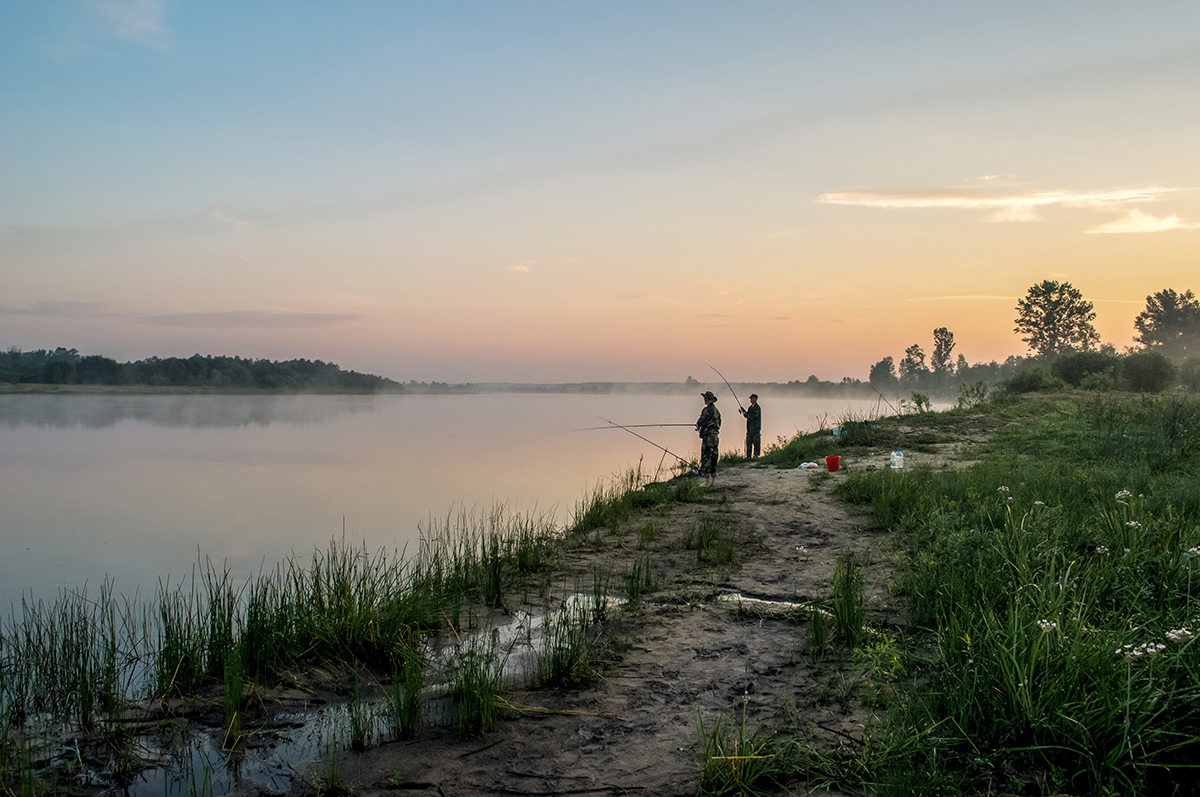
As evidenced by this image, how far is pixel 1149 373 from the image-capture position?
115ft

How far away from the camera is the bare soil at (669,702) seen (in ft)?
12.8

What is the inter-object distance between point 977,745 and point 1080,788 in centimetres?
44

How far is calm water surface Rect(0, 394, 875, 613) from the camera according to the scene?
39.9ft

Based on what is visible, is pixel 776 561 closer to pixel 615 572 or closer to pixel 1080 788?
pixel 615 572

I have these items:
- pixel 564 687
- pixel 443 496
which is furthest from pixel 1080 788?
pixel 443 496

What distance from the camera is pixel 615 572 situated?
27.7 feet

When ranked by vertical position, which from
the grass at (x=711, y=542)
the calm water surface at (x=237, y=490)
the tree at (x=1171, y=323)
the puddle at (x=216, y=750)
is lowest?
the calm water surface at (x=237, y=490)

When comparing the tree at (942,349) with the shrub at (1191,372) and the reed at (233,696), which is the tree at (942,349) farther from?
the reed at (233,696)

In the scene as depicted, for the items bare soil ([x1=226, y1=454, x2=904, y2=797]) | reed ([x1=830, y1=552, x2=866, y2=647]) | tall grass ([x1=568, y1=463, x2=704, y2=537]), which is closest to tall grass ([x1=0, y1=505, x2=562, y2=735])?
bare soil ([x1=226, y1=454, x2=904, y2=797])

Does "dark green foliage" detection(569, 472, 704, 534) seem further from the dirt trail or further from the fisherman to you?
the dirt trail

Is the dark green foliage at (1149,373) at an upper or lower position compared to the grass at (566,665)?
upper

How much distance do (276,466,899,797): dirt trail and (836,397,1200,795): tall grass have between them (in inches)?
25.5

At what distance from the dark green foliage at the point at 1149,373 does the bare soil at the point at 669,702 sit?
35684mm

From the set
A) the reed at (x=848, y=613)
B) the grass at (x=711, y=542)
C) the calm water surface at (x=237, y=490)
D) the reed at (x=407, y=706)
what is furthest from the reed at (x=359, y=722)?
the calm water surface at (x=237, y=490)
